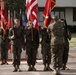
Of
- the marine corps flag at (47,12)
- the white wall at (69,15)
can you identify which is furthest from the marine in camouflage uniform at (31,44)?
the white wall at (69,15)

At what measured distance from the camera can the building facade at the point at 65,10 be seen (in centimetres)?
5056

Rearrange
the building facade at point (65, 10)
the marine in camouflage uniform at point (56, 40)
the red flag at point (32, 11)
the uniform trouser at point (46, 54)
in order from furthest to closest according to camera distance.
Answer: the building facade at point (65, 10), the red flag at point (32, 11), the uniform trouser at point (46, 54), the marine in camouflage uniform at point (56, 40)

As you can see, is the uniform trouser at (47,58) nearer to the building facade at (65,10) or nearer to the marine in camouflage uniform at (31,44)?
Answer: the marine in camouflage uniform at (31,44)

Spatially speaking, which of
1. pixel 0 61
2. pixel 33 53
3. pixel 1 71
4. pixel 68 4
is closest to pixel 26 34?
pixel 33 53

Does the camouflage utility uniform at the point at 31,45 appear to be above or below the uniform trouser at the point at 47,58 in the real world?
above

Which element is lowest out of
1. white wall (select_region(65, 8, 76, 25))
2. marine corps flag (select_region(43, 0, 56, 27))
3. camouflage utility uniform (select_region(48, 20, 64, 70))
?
white wall (select_region(65, 8, 76, 25))

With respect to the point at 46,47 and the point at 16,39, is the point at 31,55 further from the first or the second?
the point at 16,39

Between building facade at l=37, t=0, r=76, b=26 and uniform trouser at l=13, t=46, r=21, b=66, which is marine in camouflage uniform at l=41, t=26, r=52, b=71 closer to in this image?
uniform trouser at l=13, t=46, r=21, b=66

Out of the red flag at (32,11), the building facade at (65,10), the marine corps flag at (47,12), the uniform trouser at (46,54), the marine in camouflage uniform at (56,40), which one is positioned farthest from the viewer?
the building facade at (65,10)

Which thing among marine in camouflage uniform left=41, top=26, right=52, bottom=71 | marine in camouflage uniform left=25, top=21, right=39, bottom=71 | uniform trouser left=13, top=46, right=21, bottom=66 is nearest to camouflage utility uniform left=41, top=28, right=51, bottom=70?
marine in camouflage uniform left=41, top=26, right=52, bottom=71

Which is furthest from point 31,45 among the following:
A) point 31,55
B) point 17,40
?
point 17,40

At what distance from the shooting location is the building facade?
50562 mm

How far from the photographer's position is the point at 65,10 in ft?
171

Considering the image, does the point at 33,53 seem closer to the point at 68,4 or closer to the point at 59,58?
the point at 59,58
